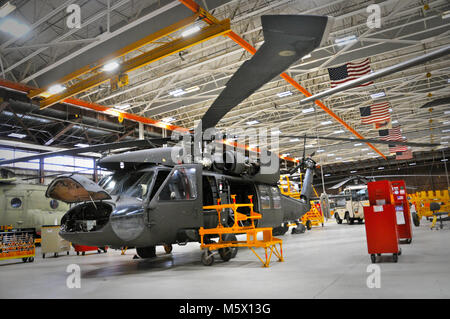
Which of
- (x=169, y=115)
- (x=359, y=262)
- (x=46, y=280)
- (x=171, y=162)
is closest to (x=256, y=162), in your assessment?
(x=171, y=162)

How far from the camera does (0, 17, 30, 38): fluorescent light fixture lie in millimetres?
11312

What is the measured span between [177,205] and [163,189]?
1.43 ft

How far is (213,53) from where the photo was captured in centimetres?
1542

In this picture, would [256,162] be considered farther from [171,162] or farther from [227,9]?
[227,9]

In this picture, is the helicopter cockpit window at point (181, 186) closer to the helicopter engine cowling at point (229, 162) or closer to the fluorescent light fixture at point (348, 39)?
the helicopter engine cowling at point (229, 162)

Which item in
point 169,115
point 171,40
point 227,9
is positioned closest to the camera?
point 227,9

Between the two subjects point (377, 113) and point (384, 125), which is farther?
point (384, 125)

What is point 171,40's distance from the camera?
13.9m

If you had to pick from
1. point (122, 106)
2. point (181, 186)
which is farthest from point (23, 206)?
point (181, 186)

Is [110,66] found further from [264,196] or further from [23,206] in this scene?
[264,196]

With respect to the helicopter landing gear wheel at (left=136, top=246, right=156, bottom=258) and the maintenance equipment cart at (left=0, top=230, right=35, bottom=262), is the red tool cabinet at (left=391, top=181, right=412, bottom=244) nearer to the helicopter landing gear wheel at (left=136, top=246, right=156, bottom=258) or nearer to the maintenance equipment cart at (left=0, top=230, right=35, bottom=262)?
the helicopter landing gear wheel at (left=136, top=246, right=156, bottom=258)

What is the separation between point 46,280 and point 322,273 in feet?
15.2

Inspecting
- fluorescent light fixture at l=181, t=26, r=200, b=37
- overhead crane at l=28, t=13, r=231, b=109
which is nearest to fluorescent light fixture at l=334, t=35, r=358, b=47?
overhead crane at l=28, t=13, r=231, b=109

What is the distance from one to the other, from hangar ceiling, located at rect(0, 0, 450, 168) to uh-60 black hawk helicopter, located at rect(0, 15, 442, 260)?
3.07m
